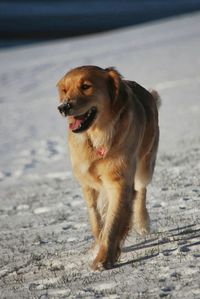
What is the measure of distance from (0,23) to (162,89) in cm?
2234

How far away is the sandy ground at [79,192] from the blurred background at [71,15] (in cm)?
876

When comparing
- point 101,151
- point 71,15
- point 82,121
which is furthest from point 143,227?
point 71,15

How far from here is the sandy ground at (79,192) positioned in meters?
5.12

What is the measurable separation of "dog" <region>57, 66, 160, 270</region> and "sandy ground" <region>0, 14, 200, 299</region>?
334 millimetres

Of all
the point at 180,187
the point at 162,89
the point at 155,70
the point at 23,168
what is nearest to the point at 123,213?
the point at 180,187

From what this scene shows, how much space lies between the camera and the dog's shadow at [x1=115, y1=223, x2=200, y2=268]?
559 centimetres

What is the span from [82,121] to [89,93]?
247 mm

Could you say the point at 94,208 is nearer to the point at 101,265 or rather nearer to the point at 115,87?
the point at 101,265

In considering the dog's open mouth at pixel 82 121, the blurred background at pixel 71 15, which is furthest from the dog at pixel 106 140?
the blurred background at pixel 71 15

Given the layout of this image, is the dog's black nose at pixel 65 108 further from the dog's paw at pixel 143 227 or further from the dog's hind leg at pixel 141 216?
the dog's paw at pixel 143 227

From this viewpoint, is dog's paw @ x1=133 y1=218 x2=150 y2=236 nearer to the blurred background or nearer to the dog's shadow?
the dog's shadow

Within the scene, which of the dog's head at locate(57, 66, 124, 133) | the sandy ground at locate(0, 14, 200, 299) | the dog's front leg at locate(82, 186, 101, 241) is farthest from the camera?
the dog's front leg at locate(82, 186, 101, 241)

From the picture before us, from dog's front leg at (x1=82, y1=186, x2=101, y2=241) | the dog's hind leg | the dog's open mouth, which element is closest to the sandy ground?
the dog's hind leg

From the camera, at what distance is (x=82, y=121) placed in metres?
5.55
